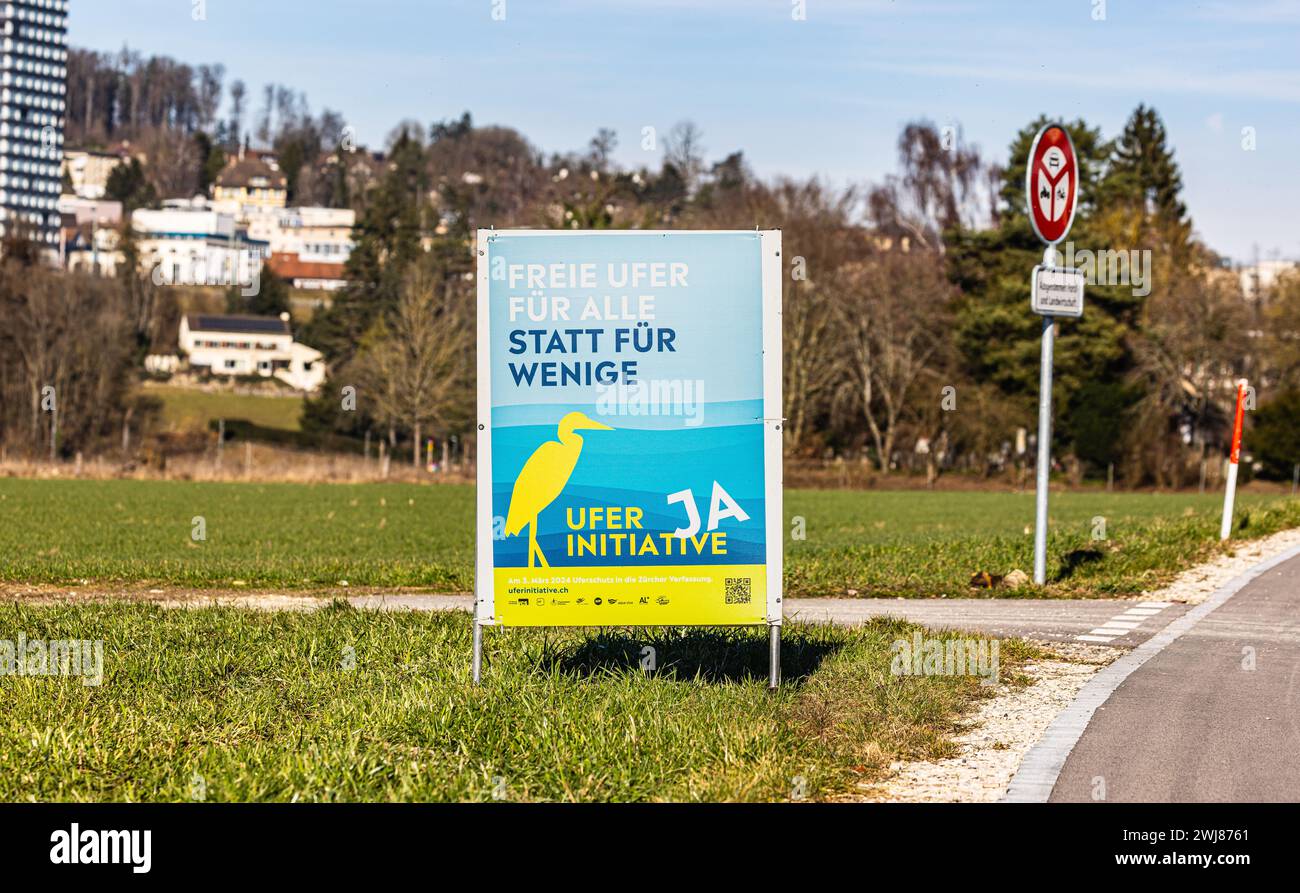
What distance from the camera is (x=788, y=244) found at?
77500mm

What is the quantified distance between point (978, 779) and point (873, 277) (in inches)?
2926

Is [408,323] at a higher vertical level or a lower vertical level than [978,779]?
higher

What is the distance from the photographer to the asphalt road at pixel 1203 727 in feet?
24.4

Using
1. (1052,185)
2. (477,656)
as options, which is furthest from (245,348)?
(477,656)

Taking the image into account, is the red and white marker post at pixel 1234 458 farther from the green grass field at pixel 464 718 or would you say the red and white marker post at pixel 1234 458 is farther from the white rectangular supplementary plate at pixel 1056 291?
the green grass field at pixel 464 718

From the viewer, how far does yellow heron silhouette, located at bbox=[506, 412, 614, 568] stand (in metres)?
9.30

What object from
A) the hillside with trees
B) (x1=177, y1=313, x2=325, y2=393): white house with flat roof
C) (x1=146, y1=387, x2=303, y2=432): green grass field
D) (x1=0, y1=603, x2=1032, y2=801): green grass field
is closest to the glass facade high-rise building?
(x1=177, y1=313, x2=325, y2=393): white house with flat roof

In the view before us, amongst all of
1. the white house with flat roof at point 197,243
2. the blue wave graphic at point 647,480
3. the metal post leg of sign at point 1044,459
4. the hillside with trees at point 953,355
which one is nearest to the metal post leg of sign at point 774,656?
the blue wave graphic at point 647,480

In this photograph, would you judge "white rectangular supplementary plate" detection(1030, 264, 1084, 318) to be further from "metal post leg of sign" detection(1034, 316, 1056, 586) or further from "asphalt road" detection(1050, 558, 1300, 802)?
"asphalt road" detection(1050, 558, 1300, 802)

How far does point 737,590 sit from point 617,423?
1.23m

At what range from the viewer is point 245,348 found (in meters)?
135

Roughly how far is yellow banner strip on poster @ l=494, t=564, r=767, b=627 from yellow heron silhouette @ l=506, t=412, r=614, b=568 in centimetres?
16
